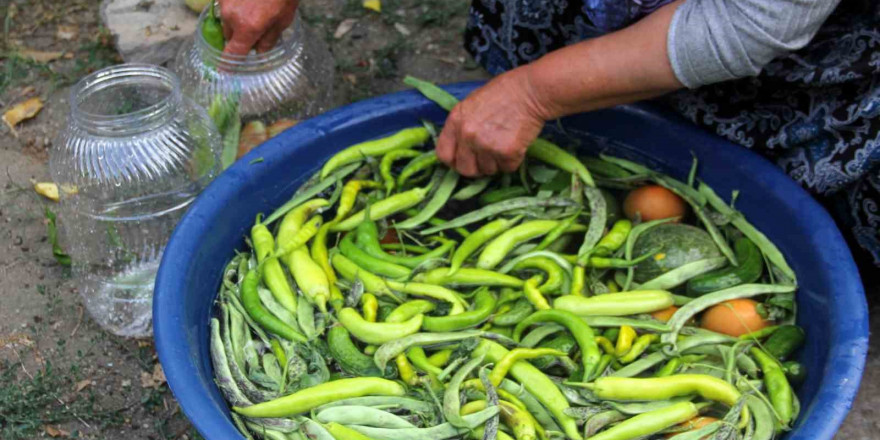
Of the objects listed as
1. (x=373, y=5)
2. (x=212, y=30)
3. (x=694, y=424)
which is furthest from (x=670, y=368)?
(x=373, y=5)

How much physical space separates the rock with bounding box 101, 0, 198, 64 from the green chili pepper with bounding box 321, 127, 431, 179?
123 centimetres

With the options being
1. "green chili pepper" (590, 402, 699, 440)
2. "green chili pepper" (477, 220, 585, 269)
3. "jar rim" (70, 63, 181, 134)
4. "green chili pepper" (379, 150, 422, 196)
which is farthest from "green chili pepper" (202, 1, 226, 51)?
"green chili pepper" (590, 402, 699, 440)

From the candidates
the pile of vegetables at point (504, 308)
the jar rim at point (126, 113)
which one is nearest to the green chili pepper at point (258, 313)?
the pile of vegetables at point (504, 308)

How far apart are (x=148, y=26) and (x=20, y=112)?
55 centimetres

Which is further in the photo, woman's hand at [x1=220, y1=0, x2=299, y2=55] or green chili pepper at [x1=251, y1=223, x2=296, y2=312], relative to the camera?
woman's hand at [x1=220, y1=0, x2=299, y2=55]

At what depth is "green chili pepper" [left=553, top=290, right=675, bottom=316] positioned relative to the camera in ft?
6.51

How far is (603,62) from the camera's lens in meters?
1.98

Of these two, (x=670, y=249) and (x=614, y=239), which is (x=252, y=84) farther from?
(x=670, y=249)

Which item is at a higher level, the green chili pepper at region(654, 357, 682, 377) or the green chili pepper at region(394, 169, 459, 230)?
the green chili pepper at region(654, 357, 682, 377)

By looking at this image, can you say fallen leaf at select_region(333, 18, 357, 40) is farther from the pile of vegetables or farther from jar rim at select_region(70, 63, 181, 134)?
the pile of vegetables

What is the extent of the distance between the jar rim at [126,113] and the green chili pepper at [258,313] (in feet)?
1.82

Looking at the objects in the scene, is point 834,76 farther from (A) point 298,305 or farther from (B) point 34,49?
(B) point 34,49

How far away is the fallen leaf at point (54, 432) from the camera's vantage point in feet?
7.47

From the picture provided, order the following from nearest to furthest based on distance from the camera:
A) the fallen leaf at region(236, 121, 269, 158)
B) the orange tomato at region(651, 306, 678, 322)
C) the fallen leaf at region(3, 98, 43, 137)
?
the orange tomato at region(651, 306, 678, 322) → the fallen leaf at region(236, 121, 269, 158) → the fallen leaf at region(3, 98, 43, 137)
